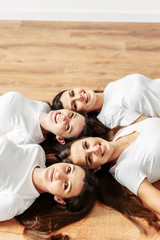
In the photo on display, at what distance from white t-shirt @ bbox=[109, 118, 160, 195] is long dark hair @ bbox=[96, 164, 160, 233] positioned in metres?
0.07

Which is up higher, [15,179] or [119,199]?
[15,179]

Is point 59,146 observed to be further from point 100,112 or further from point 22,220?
point 22,220

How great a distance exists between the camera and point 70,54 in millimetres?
2572

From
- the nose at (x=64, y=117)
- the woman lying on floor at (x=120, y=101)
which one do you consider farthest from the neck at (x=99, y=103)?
the nose at (x=64, y=117)

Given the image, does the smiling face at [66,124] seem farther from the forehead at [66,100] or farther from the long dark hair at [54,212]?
the long dark hair at [54,212]

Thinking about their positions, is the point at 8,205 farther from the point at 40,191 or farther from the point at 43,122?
the point at 43,122

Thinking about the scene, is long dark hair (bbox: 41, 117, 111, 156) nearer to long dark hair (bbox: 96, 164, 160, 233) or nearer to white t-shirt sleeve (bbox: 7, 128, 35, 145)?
white t-shirt sleeve (bbox: 7, 128, 35, 145)

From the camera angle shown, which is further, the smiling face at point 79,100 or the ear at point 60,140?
the smiling face at point 79,100

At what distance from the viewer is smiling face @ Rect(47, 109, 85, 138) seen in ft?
5.47
